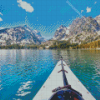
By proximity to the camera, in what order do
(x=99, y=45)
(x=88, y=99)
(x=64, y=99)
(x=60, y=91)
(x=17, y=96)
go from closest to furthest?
(x=64, y=99) → (x=60, y=91) → (x=88, y=99) → (x=17, y=96) → (x=99, y=45)

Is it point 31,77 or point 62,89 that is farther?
point 31,77

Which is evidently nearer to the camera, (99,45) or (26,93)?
(26,93)

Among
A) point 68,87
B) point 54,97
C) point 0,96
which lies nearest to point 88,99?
point 68,87

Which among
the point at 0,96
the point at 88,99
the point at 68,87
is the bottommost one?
the point at 0,96

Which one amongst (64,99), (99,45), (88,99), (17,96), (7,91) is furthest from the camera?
(99,45)

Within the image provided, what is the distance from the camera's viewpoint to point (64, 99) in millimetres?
5820

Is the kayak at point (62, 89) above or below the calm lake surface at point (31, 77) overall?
above

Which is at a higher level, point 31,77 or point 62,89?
point 62,89

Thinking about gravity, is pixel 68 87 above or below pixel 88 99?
above

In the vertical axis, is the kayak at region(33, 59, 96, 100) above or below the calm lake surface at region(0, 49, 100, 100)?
above

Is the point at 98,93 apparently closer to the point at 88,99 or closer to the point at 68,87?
the point at 88,99

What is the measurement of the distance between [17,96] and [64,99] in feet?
27.2

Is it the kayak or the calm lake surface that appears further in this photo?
the calm lake surface

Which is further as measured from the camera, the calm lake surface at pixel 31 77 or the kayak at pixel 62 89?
the calm lake surface at pixel 31 77
